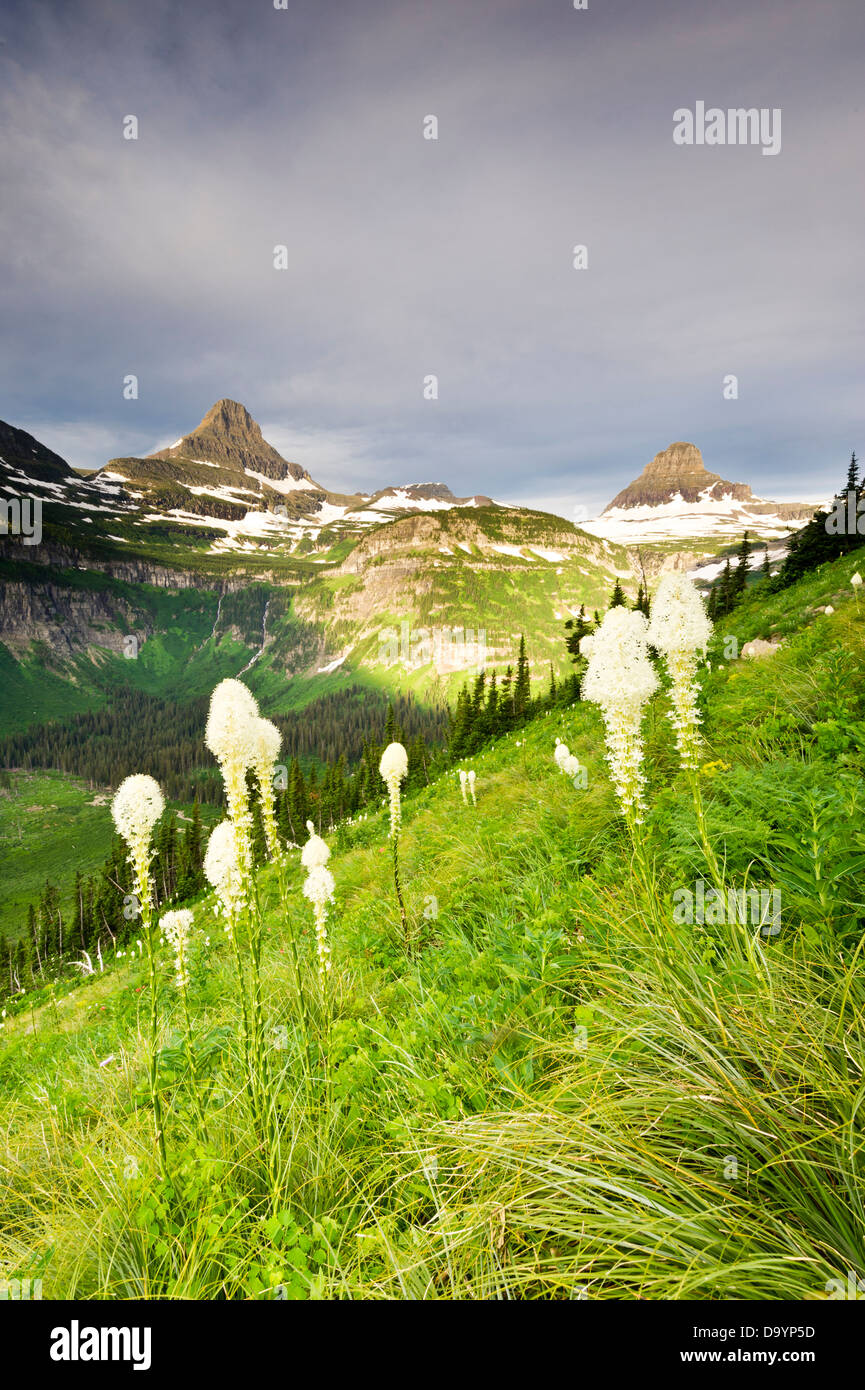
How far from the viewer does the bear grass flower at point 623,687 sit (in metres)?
3.61

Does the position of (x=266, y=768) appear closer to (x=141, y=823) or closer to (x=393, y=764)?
(x=141, y=823)

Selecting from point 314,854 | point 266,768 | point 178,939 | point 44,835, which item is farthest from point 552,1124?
point 44,835

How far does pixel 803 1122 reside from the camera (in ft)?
8.25

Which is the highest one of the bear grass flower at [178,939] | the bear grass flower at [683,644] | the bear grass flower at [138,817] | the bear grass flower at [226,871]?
the bear grass flower at [683,644]

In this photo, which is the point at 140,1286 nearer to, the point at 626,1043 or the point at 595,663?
the point at 626,1043

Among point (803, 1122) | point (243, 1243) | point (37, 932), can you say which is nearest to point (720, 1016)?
point (803, 1122)

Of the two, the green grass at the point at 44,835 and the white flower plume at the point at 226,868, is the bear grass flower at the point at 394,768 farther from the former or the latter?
the green grass at the point at 44,835

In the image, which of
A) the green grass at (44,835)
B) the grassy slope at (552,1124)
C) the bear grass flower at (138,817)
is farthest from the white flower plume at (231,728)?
the green grass at (44,835)

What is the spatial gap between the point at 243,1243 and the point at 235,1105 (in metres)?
1.00

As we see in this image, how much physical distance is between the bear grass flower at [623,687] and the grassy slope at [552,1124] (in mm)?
933

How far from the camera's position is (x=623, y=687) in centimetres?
367

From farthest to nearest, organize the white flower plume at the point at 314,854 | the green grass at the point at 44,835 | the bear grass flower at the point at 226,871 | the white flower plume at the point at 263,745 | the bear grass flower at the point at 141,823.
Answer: the green grass at the point at 44,835, the white flower plume at the point at 314,854, the white flower plume at the point at 263,745, the bear grass flower at the point at 226,871, the bear grass flower at the point at 141,823

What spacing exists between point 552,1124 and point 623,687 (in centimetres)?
265

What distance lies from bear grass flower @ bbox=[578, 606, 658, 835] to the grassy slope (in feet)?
3.06
